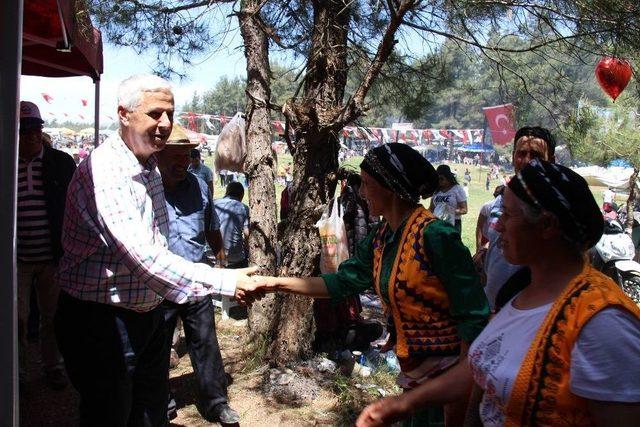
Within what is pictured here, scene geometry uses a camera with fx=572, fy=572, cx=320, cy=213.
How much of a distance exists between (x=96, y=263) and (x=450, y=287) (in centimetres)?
Answer: 132

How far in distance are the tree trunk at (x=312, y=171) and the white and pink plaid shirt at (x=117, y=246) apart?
7.06 ft

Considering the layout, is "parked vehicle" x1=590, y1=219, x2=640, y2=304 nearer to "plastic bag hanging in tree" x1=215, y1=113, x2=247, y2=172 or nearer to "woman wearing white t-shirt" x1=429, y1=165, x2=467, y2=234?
"woman wearing white t-shirt" x1=429, y1=165, x2=467, y2=234

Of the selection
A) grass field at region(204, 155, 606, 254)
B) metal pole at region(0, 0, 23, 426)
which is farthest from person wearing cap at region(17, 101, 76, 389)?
metal pole at region(0, 0, 23, 426)

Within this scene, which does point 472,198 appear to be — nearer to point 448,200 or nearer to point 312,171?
point 448,200

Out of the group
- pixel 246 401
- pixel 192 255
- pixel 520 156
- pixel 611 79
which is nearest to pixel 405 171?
pixel 520 156

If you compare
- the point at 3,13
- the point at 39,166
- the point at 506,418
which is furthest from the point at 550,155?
the point at 39,166

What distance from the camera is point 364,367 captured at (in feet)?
15.0

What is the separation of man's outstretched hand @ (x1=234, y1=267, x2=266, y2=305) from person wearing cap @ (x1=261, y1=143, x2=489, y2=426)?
0.51 metres

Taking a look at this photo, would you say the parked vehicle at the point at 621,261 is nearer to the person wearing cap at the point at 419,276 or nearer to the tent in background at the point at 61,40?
the person wearing cap at the point at 419,276

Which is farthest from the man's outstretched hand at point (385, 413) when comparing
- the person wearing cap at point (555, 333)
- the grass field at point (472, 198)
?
the grass field at point (472, 198)

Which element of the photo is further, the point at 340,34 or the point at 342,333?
the point at 342,333

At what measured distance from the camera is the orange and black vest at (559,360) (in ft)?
4.10

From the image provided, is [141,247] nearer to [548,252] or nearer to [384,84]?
[548,252]

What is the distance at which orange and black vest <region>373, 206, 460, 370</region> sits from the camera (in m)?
2.03
